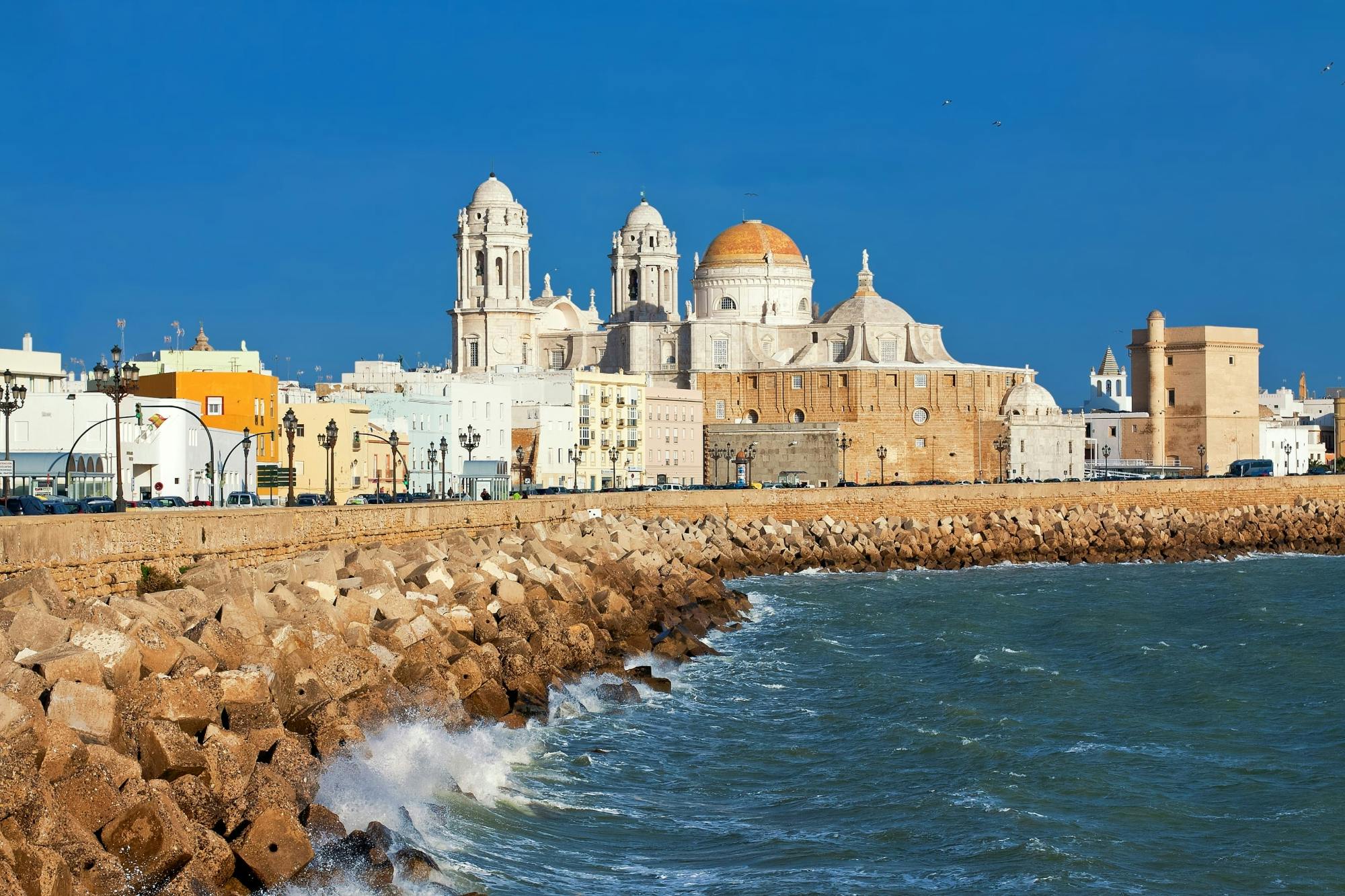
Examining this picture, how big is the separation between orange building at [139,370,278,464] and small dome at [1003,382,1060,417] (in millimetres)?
46769

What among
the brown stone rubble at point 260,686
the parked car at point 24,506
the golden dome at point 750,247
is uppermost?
the golden dome at point 750,247

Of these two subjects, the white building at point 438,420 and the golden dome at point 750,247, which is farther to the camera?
the golden dome at point 750,247

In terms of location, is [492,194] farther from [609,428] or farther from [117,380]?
[117,380]

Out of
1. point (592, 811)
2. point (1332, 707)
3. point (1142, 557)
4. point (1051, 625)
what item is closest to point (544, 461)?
point (1142, 557)

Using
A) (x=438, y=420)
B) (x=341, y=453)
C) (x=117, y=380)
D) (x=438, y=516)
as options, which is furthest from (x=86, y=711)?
(x=438, y=420)

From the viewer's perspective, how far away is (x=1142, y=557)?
52.0m

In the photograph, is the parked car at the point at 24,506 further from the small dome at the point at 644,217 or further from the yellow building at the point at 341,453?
the small dome at the point at 644,217

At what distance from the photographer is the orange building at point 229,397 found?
53562 millimetres

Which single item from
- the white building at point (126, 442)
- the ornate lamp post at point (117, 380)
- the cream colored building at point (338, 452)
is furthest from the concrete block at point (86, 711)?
the cream colored building at point (338, 452)

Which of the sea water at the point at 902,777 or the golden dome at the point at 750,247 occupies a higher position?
the golden dome at the point at 750,247

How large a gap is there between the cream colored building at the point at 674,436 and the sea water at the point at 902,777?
176 ft

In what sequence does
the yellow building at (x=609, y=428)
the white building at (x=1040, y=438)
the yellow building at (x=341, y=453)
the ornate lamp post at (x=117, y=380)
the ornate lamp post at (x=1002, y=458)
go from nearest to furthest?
the ornate lamp post at (x=117, y=380) → the yellow building at (x=341, y=453) → the yellow building at (x=609, y=428) → the ornate lamp post at (x=1002, y=458) → the white building at (x=1040, y=438)

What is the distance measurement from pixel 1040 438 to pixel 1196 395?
49.3 ft

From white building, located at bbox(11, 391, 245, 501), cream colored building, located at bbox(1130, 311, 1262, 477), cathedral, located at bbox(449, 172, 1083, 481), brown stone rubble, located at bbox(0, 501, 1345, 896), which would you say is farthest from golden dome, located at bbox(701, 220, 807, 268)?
brown stone rubble, located at bbox(0, 501, 1345, 896)
